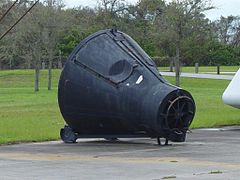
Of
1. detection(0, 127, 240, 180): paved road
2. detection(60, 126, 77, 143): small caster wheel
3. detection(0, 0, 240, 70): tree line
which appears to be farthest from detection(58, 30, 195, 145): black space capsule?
detection(0, 0, 240, 70): tree line

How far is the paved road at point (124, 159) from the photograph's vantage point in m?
12.4

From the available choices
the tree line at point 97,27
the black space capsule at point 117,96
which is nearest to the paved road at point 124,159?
the black space capsule at point 117,96

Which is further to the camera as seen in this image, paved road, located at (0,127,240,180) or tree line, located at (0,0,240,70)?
tree line, located at (0,0,240,70)

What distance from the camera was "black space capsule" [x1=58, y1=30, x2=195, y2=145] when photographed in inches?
692

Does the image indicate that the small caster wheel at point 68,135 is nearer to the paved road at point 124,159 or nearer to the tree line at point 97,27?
the paved road at point 124,159

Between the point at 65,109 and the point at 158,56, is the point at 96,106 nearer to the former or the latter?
the point at 65,109

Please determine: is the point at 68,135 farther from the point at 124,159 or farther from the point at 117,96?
the point at 124,159

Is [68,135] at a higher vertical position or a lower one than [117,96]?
lower

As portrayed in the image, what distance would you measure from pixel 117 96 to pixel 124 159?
3335mm

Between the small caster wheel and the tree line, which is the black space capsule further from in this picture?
the tree line

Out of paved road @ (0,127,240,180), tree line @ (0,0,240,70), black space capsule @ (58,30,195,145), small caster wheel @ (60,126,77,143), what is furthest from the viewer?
tree line @ (0,0,240,70)

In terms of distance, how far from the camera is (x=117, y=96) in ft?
59.1

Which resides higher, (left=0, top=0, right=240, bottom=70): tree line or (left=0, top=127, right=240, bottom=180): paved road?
(left=0, top=0, right=240, bottom=70): tree line

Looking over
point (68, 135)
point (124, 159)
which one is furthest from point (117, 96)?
point (124, 159)
